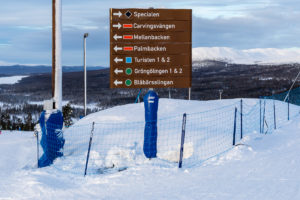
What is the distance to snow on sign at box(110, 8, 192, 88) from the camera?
11695 mm

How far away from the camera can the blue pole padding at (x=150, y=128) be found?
38.7 ft

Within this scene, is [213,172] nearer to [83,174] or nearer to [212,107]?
[83,174]

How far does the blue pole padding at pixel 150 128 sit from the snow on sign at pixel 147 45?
1.71 ft

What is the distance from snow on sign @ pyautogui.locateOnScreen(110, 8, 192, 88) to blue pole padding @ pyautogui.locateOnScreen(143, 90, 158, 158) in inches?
20.6

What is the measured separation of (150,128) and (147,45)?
2.56m

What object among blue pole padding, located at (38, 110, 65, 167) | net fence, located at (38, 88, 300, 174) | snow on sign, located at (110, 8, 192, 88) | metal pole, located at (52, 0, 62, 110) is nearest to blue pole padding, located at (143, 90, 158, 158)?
net fence, located at (38, 88, 300, 174)

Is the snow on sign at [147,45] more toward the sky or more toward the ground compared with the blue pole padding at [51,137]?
more toward the sky

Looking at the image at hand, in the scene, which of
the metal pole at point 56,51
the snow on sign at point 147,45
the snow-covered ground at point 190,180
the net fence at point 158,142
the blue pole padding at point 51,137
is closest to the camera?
the snow-covered ground at point 190,180

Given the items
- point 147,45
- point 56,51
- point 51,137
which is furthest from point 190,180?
point 56,51

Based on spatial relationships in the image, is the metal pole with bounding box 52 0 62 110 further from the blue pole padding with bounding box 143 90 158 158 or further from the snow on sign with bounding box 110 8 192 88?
the blue pole padding with bounding box 143 90 158 158

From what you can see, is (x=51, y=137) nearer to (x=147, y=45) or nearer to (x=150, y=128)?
(x=150, y=128)

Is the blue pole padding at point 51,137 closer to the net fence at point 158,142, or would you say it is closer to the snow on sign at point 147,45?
the net fence at point 158,142

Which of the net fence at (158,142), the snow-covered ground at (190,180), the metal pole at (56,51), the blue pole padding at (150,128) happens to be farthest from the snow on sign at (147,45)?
the snow-covered ground at (190,180)

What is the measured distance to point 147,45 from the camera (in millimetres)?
11719
